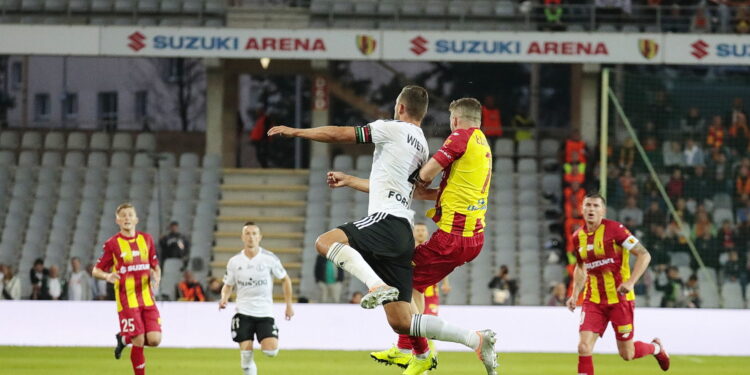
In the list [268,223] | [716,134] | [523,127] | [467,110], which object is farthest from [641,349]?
[523,127]

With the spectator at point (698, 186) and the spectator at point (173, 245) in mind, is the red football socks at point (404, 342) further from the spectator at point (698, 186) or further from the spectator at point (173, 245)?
the spectator at point (698, 186)

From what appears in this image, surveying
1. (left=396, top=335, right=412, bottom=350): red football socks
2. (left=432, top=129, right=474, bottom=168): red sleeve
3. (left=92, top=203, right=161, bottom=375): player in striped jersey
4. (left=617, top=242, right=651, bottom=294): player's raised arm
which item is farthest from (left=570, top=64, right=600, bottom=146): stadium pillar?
(left=432, top=129, right=474, bottom=168): red sleeve

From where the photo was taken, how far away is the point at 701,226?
2081 cm

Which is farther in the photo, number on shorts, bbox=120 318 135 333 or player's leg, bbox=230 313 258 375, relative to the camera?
player's leg, bbox=230 313 258 375

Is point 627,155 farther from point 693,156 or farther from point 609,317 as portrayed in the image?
point 609,317

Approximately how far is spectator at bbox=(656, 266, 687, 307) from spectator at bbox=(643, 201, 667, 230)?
110 centimetres

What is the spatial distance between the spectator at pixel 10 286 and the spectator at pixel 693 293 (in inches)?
403

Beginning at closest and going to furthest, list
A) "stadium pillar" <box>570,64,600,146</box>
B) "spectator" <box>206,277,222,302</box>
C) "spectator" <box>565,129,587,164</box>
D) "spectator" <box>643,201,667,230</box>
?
"spectator" <box>206,277,222,302</box>
"spectator" <box>643,201,667,230</box>
"spectator" <box>565,129,587,164</box>
"stadium pillar" <box>570,64,600,146</box>

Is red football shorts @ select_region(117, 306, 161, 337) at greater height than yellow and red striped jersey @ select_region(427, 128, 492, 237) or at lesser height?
lesser

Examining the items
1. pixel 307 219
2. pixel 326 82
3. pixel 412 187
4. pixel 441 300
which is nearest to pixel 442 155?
pixel 412 187

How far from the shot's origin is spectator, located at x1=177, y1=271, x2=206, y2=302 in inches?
752

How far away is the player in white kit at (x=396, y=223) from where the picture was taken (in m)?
8.44

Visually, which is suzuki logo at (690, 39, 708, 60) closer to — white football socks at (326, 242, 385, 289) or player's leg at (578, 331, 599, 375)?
player's leg at (578, 331, 599, 375)

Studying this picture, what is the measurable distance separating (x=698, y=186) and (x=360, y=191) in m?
7.60
